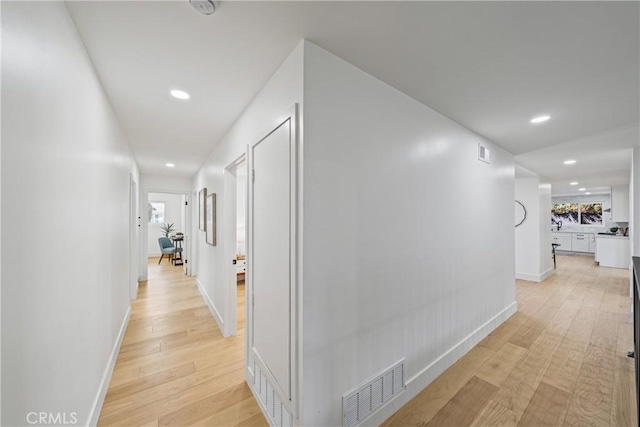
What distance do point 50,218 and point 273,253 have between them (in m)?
1.06

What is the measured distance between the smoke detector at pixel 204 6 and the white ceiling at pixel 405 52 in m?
0.03

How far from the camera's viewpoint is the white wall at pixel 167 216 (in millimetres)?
8562

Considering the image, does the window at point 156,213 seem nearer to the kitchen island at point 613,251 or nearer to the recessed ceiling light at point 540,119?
the recessed ceiling light at point 540,119

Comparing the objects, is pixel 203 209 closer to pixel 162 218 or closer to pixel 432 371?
pixel 432 371

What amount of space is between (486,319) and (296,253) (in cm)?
278

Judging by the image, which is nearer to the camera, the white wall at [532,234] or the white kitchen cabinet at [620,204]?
the white wall at [532,234]

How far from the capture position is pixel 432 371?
2.08 metres

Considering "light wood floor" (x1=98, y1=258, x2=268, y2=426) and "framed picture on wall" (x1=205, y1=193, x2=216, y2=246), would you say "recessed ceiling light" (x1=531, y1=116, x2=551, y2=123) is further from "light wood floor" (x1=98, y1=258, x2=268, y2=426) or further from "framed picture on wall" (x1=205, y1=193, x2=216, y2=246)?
"framed picture on wall" (x1=205, y1=193, x2=216, y2=246)

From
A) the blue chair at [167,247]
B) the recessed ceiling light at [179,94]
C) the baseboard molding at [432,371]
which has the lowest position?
the baseboard molding at [432,371]

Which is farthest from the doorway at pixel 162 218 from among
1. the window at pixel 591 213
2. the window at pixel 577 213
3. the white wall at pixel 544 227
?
the window at pixel 591 213

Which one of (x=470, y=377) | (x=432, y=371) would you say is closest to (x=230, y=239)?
(x=432, y=371)

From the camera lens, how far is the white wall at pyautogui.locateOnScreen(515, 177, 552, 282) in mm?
5172

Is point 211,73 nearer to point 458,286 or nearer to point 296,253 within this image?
point 296,253

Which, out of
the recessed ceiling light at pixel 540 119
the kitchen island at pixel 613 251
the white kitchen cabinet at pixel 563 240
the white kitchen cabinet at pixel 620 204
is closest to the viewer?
the recessed ceiling light at pixel 540 119
